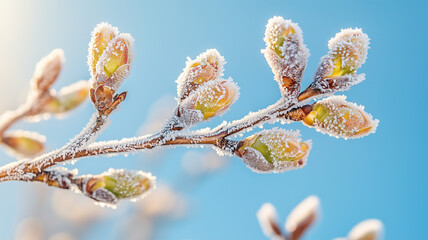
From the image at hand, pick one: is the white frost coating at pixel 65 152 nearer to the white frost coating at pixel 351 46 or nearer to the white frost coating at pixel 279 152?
A: the white frost coating at pixel 279 152

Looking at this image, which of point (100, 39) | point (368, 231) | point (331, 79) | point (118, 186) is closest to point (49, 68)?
point (100, 39)

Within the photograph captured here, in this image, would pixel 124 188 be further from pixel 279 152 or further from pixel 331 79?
pixel 331 79

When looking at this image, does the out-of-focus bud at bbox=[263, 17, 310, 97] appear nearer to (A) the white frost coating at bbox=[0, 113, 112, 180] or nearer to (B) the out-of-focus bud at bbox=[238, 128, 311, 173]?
(B) the out-of-focus bud at bbox=[238, 128, 311, 173]

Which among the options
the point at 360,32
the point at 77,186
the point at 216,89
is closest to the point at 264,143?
the point at 216,89

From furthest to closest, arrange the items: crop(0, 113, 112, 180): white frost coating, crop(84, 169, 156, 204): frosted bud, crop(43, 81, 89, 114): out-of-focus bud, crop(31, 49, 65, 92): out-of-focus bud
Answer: crop(43, 81, 89, 114): out-of-focus bud < crop(31, 49, 65, 92): out-of-focus bud < crop(84, 169, 156, 204): frosted bud < crop(0, 113, 112, 180): white frost coating

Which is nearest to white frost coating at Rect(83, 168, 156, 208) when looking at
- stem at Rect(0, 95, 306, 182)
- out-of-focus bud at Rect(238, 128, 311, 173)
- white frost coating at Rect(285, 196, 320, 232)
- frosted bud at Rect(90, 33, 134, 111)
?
stem at Rect(0, 95, 306, 182)

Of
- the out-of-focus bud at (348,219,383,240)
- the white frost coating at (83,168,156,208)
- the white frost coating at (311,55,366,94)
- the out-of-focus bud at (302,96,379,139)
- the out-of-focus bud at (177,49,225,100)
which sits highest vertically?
the out-of-focus bud at (177,49,225,100)

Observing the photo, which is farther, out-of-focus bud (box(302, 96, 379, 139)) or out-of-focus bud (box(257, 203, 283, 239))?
out-of-focus bud (box(257, 203, 283, 239))
